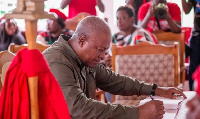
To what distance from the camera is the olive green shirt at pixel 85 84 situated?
5.67 ft

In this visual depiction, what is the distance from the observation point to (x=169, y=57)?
3090 mm

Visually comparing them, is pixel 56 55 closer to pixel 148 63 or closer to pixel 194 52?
pixel 148 63

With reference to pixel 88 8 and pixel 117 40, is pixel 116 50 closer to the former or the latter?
pixel 117 40

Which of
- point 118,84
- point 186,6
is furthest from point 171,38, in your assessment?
point 118,84

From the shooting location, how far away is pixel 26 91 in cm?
111

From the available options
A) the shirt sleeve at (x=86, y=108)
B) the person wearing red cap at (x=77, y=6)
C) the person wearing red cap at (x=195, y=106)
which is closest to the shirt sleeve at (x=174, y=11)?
the person wearing red cap at (x=77, y=6)

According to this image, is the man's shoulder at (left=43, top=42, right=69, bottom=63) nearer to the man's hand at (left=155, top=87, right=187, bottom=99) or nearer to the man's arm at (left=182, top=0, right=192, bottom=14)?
the man's hand at (left=155, top=87, right=187, bottom=99)

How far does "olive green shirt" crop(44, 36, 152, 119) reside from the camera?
1.73 metres

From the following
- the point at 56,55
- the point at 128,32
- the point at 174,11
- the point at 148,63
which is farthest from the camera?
the point at 174,11

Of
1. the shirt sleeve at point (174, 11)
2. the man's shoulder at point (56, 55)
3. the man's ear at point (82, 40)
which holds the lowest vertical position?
the man's shoulder at point (56, 55)

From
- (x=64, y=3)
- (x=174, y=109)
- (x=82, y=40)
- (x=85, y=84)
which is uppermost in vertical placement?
(x=64, y=3)

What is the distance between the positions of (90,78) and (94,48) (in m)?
0.27

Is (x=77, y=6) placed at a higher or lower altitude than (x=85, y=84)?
higher

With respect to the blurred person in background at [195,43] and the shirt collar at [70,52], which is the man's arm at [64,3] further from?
the shirt collar at [70,52]
